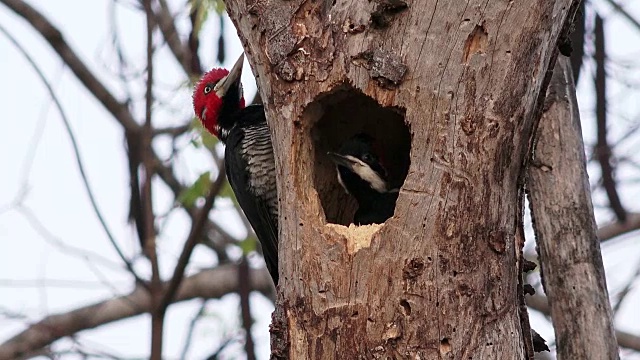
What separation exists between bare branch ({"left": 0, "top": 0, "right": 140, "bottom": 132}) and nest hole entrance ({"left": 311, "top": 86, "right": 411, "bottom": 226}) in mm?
3447

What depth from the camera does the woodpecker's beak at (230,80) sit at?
17.4 feet

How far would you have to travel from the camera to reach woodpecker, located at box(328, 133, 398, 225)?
3.82m

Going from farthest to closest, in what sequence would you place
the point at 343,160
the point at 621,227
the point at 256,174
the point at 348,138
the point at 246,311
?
1. the point at 621,227
2. the point at 246,311
3. the point at 256,174
4. the point at 348,138
5. the point at 343,160

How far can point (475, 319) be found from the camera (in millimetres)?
3039

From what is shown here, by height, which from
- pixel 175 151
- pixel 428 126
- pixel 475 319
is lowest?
pixel 475 319

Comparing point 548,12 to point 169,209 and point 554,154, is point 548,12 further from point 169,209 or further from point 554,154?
point 169,209

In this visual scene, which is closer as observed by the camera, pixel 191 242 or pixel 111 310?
pixel 191 242

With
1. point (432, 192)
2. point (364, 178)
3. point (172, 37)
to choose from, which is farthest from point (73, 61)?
point (432, 192)

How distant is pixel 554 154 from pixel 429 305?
120 centimetres

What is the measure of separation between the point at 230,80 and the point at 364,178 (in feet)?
5.30

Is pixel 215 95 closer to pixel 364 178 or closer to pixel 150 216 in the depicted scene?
pixel 150 216

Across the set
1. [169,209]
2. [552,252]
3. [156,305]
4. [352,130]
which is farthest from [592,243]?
[169,209]

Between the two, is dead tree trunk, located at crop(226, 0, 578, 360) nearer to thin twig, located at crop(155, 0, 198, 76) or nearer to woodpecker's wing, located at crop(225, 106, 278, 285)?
woodpecker's wing, located at crop(225, 106, 278, 285)

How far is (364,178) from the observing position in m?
3.92
